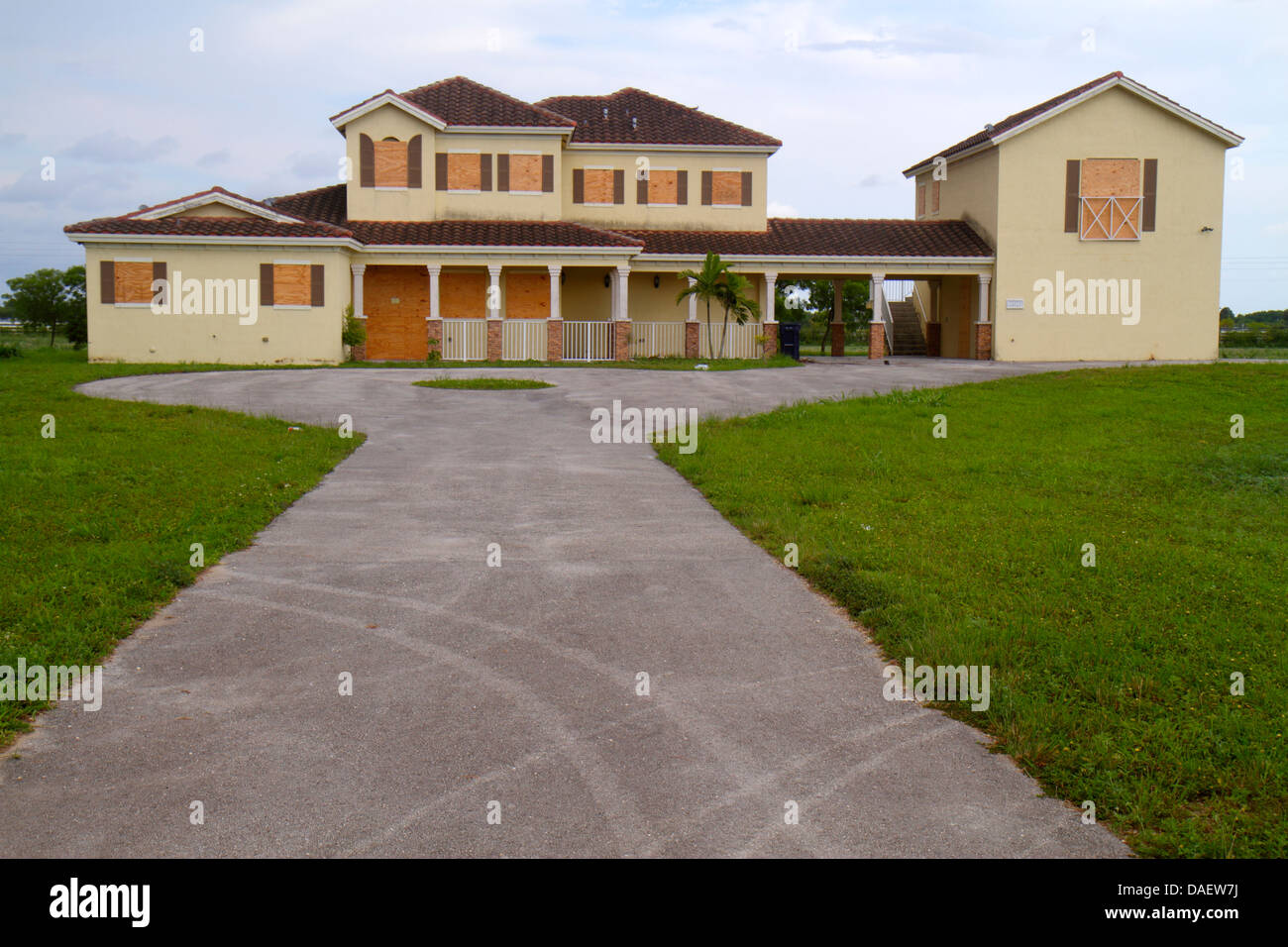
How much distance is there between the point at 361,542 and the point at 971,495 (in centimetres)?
Result: 615

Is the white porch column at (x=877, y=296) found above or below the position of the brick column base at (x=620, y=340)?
above

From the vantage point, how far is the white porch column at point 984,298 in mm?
37312

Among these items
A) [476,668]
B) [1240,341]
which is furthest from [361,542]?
[1240,341]

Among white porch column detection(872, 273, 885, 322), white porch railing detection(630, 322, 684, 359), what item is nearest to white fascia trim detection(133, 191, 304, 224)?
white porch railing detection(630, 322, 684, 359)

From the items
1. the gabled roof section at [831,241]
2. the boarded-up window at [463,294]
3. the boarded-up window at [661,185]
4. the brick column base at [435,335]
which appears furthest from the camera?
the boarded-up window at [661,185]

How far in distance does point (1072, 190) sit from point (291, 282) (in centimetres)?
2466

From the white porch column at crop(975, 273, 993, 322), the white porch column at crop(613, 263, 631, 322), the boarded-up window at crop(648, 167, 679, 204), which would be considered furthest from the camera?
the boarded-up window at crop(648, 167, 679, 204)

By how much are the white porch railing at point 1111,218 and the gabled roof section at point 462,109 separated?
55.9 feet

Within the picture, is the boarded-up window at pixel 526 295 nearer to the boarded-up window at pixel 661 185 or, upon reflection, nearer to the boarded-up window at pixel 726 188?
the boarded-up window at pixel 661 185

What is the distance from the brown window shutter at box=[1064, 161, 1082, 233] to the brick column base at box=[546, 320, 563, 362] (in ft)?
55.7

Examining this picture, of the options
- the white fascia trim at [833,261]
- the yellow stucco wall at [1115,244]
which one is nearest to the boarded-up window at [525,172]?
the white fascia trim at [833,261]

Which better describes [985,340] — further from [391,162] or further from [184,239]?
[184,239]

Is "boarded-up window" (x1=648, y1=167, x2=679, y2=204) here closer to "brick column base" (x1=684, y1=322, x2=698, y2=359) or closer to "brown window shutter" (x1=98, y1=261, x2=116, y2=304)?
"brick column base" (x1=684, y1=322, x2=698, y2=359)

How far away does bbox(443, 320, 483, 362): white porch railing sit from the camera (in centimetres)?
3447
